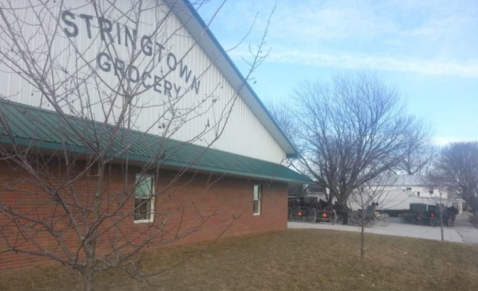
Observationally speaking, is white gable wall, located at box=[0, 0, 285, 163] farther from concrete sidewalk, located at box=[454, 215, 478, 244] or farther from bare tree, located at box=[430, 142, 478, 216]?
bare tree, located at box=[430, 142, 478, 216]

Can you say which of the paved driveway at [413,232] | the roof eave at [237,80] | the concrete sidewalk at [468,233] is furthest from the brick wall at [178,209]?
the concrete sidewalk at [468,233]

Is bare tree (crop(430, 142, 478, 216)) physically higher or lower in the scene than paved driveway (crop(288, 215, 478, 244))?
higher

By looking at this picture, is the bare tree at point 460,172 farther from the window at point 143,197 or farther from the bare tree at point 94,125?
the window at point 143,197

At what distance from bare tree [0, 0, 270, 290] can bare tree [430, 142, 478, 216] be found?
3532 cm

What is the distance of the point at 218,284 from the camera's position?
8.87 m

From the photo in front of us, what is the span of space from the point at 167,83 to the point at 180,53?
1145 millimetres

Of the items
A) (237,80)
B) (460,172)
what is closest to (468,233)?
(237,80)

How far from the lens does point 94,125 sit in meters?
2.95

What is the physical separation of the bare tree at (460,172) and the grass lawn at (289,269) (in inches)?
1101

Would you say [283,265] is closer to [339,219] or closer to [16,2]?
[16,2]

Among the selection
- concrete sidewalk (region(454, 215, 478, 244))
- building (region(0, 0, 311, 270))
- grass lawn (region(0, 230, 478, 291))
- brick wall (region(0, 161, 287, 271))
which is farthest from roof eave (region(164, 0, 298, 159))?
concrete sidewalk (region(454, 215, 478, 244))

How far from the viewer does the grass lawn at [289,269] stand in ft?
27.8

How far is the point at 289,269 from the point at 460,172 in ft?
146

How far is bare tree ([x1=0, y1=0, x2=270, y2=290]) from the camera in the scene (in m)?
3.01
